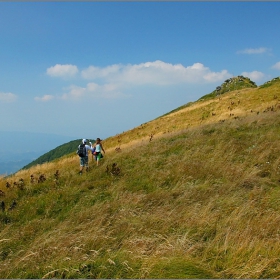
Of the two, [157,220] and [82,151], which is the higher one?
[82,151]

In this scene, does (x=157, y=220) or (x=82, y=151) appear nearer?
(x=157, y=220)

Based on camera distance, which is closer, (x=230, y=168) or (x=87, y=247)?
(x=87, y=247)

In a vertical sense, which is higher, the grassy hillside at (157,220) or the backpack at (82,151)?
the backpack at (82,151)

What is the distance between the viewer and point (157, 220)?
5.40 meters

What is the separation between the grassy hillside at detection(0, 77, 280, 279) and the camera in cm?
396

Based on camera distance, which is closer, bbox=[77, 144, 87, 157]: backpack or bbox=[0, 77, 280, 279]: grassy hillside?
bbox=[0, 77, 280, 279]: grassy hillside

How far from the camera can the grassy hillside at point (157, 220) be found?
3.96 meters

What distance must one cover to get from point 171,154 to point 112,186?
4067mm

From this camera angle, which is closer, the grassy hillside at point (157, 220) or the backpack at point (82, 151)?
the grassy hillside at point (157, 220)

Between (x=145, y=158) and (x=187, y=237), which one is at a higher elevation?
(x=145, y=158)

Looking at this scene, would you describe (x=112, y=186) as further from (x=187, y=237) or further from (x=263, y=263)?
(x=263, y=263)

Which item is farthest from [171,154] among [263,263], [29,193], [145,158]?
[263,263]

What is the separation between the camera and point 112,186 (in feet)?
28.6

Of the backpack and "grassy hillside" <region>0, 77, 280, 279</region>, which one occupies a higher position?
the backpack
